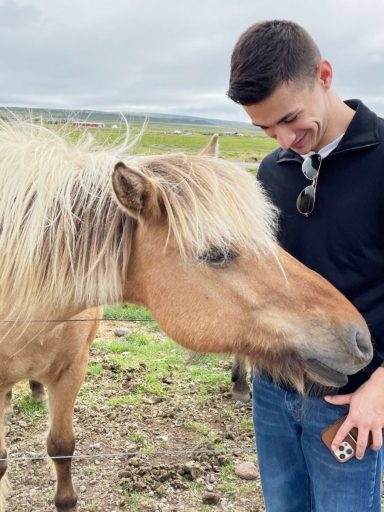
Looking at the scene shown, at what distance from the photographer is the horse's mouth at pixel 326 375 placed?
179 cm

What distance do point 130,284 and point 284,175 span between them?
32.1 inches

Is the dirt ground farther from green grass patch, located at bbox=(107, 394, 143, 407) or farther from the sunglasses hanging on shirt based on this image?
the sunglasses hanging on shirt

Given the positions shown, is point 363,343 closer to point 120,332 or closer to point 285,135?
point 285,135

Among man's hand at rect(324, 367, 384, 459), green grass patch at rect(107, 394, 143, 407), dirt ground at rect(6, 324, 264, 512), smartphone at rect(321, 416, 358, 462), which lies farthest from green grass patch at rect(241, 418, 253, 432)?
man's hand at rect(324, 367, 384, 459)

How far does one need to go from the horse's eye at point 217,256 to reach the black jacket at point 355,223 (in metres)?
0.36

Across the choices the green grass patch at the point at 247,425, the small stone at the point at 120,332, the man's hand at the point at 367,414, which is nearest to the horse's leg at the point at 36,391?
the small stone at the point at 120,332

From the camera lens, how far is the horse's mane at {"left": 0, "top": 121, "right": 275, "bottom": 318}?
1913 millimetres

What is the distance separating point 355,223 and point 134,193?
83 centimetres

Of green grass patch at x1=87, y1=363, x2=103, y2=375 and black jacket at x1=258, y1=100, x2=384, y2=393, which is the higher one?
black jacket at x1=258, y1=100, x2=384, y2=393

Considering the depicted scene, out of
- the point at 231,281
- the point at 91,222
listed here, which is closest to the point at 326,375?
the point at 231,281

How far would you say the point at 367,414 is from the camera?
1756mm

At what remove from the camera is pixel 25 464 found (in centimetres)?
393

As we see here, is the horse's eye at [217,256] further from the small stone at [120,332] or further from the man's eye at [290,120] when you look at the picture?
the small stone at [120,332]

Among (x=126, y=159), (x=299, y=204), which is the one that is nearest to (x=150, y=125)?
(x=126, y=159)
